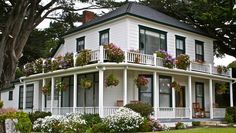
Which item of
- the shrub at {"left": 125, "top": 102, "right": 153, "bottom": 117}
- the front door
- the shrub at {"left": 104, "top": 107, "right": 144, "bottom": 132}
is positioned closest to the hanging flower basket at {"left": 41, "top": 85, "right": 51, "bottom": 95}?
the shrub at {"left": 125, "top": 102, "right": 153, "bottom": 117}

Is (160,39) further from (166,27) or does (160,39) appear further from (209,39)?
(209,39)

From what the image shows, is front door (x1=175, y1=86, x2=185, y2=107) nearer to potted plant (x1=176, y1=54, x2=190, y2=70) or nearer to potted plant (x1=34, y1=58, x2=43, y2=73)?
potted plant (x1=176, y1=54, x2=190, y2=70)

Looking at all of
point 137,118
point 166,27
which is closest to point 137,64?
point 137,118

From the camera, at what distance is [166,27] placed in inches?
1009

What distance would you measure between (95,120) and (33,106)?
427 inches

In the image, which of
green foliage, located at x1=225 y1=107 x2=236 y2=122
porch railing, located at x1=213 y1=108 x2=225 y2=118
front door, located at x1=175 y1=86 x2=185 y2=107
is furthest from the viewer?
porch railing, located at x1=213 y1=108 x2=225 y2=118

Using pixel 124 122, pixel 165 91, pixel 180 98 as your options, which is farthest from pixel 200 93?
pixel 124 122

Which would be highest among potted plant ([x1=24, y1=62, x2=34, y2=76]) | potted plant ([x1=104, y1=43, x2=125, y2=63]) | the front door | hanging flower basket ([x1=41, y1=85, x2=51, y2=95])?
potted plant ([x1=104, y1=43, x2=125, y2=63])

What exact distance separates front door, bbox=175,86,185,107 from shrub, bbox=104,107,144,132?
7.94 metres

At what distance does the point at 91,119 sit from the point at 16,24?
852cm

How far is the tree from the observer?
76.8 ft

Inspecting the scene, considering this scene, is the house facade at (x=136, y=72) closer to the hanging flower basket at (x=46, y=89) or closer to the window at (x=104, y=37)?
the window at (x=104, y=37)

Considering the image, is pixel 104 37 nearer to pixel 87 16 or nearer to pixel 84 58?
pixel 84 58

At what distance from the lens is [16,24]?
23734 millimetres
